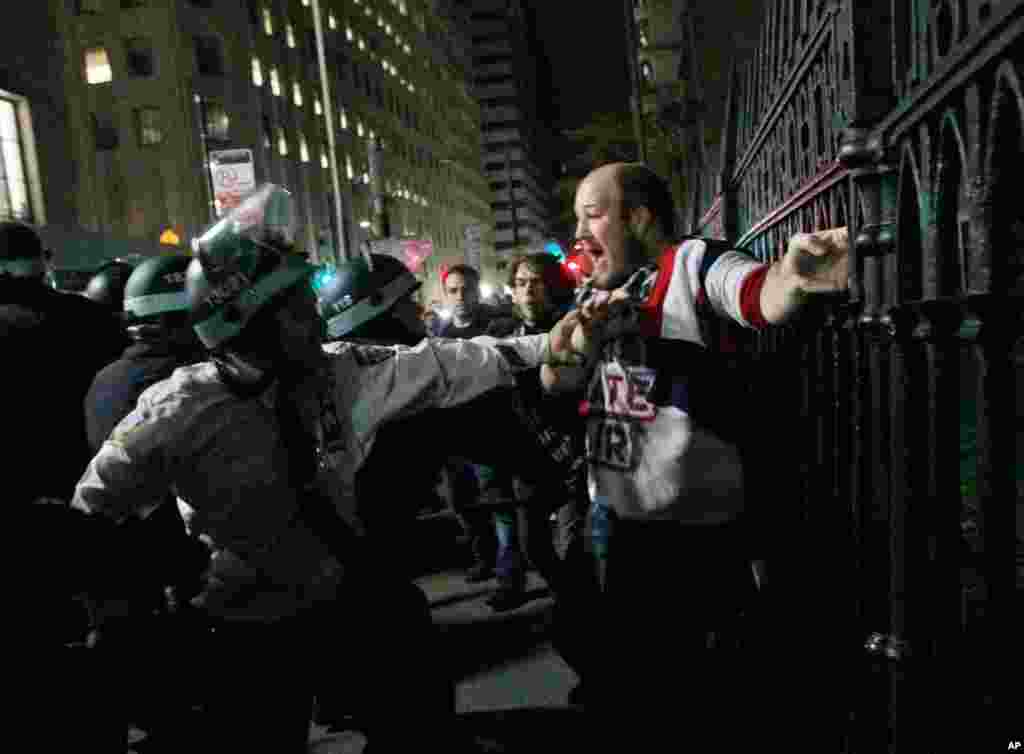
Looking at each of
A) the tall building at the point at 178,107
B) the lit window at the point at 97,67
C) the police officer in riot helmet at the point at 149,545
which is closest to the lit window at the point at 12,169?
the tall building at the point at 178,107

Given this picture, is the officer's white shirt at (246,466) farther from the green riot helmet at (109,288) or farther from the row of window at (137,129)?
the row of window at (137,129)

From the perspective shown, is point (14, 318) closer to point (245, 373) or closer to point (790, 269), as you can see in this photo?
point (245, 373)

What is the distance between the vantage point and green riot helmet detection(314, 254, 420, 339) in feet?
13.9

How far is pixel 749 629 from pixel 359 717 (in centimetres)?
131

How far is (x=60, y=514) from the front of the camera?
7.30ft

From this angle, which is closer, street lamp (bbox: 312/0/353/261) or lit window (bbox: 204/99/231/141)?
street lamp (bbox: 312/0/353/261)

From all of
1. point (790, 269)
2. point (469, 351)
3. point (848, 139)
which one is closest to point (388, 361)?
point (469, 351)

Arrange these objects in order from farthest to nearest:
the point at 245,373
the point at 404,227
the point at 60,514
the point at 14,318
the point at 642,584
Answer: the point at 404,227, the point at 14,318, the point at 642,584, the point at 245,373, the point at 60,514

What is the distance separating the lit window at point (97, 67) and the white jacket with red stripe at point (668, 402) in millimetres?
43832

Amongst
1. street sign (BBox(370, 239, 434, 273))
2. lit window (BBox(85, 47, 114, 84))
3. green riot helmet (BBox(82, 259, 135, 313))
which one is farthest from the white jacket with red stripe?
lit window (BBox(85, 47, 114, 84))

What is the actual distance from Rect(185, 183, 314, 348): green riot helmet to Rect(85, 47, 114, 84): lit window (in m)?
43.2

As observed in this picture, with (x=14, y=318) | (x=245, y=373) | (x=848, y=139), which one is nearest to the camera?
(x=848, y=139)

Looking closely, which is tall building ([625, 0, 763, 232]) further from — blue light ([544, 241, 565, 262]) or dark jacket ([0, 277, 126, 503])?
dark jacket ([0, 277, 126, 503])

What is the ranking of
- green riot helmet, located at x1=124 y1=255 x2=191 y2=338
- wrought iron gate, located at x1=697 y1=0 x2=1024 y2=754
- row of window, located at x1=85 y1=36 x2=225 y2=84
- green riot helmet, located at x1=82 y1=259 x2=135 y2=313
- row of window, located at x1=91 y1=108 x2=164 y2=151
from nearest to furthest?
1. wrought iron gate, located at x1=697 y1=0 x2=1024 y2=754
2. green riot helmet, located at x1=124 y1=255 x2=191 y2=338
3. green riot helmet, located at x1=82 y1=259 x2=135 y2=313
4. row of window, located at x1=91 y1=108 x2=164 y2=151
5. row of window, located at x1=85 y1=36 x2=225 y2=84
